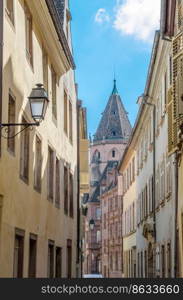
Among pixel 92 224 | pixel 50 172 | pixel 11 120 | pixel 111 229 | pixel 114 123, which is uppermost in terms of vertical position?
pixel 114 123

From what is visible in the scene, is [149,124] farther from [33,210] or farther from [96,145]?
[96,145]

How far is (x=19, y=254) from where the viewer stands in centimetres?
1580

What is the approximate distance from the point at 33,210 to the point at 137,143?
24644mm

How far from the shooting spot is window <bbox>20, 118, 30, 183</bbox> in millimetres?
16062

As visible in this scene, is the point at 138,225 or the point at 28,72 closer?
the point at 28,72

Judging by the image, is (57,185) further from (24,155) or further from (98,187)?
(98,187)

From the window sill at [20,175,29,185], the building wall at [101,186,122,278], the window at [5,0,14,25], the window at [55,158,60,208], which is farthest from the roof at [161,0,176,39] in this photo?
the building wall at [101,186,122,278]

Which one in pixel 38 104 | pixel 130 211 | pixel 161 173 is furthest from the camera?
pixel 130 211

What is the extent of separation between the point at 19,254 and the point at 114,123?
416ft

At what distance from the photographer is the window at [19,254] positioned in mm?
15477

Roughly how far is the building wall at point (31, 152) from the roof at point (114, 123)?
116 m

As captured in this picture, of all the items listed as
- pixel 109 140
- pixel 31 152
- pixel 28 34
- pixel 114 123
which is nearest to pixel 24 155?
pixel 31 152

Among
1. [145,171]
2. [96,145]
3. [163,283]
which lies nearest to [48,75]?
[163,283]

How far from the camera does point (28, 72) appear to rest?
16875 millimetres
